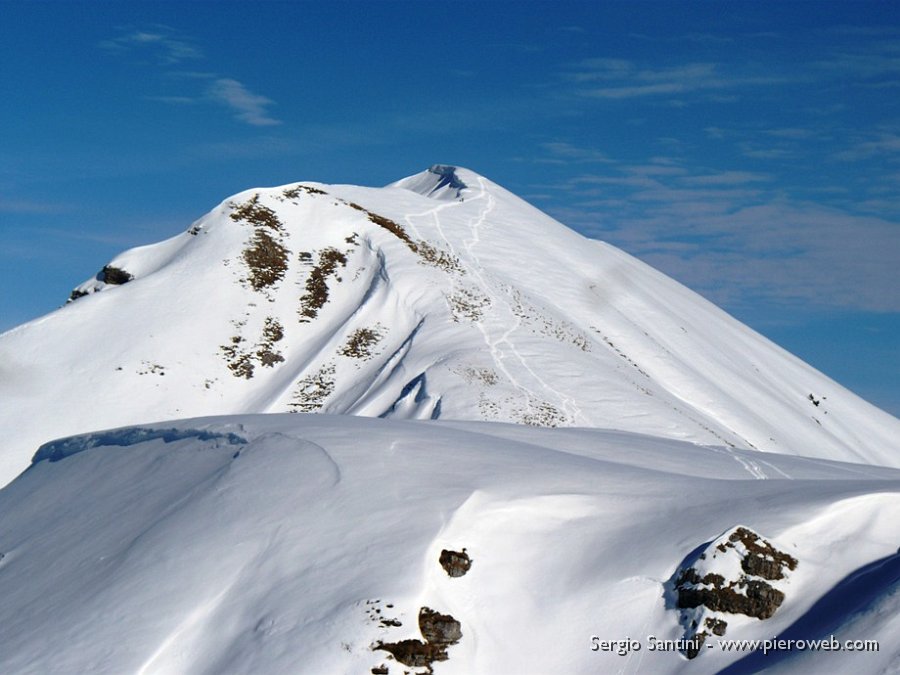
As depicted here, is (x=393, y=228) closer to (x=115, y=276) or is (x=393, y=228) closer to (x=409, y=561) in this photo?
(x=115, y=276)

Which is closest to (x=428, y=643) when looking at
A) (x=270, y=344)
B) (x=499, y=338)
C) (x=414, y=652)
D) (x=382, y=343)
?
(x=414, y=652)

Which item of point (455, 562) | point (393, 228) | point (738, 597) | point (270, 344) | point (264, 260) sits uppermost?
point (393, 228)

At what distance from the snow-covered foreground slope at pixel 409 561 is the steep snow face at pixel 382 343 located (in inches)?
663

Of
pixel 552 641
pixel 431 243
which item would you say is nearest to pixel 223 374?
pixel 431 243

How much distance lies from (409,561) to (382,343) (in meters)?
28.2

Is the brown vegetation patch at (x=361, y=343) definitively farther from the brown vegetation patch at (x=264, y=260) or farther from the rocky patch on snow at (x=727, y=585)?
the rocky patch on snow at (x=727, y=585)

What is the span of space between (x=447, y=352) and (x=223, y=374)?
9.30m

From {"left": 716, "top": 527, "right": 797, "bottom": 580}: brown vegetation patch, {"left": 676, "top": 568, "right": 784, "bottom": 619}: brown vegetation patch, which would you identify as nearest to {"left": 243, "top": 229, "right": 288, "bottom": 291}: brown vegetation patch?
{"left": 716, "top": 527, "right": 797, "bottom": 580}: brown vegetation patch

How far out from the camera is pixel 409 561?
1253 cm

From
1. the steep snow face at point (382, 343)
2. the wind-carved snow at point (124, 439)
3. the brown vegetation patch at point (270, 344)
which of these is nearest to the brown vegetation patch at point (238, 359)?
the steep snow face at point (382, 343)

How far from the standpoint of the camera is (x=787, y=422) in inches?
1759

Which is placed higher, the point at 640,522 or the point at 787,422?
the point at 787,422

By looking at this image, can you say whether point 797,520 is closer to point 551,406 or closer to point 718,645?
point 718,645

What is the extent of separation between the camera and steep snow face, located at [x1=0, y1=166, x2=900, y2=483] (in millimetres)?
35875
